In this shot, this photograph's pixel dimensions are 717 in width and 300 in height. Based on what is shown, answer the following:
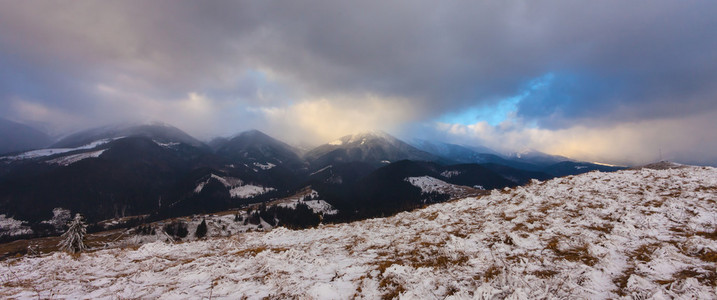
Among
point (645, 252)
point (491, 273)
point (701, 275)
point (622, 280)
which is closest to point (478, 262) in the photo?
point (491, 273)

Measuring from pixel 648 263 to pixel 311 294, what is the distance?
9.35 meters

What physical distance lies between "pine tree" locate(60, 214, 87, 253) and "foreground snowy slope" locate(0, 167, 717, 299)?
369 inches

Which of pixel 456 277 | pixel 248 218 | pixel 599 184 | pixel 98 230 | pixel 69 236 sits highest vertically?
pixel 599 184

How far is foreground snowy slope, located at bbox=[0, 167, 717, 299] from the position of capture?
6.57 metres

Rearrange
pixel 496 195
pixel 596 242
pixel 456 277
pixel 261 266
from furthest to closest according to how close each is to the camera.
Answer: pixel 496 195
pixel 261 266
pixel 596 242
pixel 456 277

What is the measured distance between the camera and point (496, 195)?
69.8 feet

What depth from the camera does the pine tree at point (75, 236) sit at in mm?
21219

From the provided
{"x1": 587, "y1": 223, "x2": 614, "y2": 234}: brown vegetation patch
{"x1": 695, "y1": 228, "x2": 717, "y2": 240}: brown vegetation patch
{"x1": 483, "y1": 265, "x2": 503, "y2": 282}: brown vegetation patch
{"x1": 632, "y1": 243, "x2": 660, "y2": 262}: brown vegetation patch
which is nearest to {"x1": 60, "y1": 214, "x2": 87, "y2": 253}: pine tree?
{"x1": 483, "y1": 265, "x2": 503, "y2": 282}: brown vegetation patch

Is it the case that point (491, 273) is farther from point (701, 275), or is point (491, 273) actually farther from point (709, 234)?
point (709, 234)

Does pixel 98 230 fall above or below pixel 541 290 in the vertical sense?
below

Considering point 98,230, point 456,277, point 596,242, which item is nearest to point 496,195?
point 596,242

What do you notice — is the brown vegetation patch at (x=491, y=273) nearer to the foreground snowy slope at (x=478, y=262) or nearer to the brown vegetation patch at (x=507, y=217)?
the foreground snowy slope at (x=478, y=262)

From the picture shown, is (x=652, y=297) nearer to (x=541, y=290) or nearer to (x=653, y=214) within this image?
(x=541, y=290)

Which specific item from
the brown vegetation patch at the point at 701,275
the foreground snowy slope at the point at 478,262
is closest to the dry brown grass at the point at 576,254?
the foreground snowy slope at the point at 478,262
